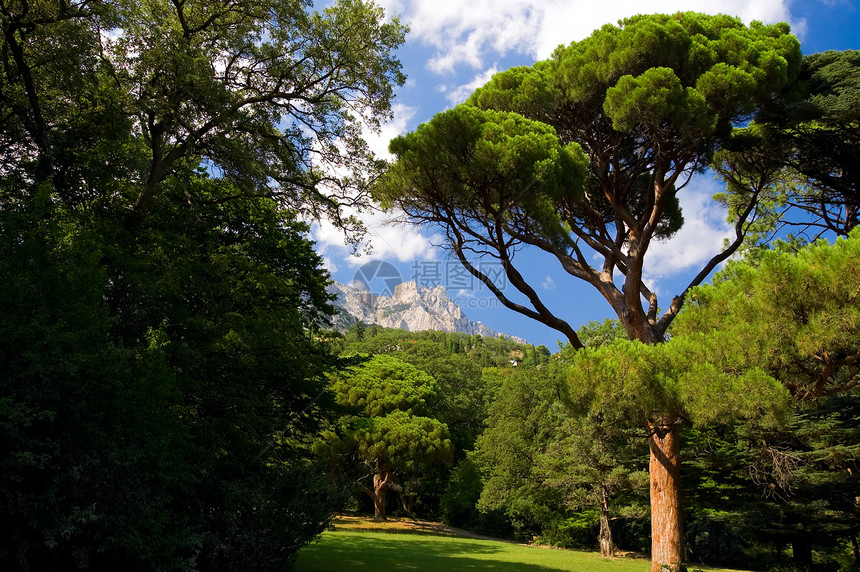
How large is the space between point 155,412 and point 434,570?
344 inches

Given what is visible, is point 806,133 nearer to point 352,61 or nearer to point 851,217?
point 851,217

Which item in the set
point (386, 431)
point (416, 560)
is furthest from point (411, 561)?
point (386, 431)

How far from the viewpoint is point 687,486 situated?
1767 centimetres

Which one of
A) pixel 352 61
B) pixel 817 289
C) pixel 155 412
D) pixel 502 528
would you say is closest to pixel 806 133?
pixel 817 289

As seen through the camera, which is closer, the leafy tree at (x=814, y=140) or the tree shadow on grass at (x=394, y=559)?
the leafy tree at (x=814, y=140)

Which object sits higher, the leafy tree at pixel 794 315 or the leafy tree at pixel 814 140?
the leafy tree at pixel 814 140

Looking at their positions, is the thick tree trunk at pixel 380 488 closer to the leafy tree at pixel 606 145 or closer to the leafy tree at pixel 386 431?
the leafy tree at pixel 386 431

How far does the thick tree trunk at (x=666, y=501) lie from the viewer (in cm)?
877

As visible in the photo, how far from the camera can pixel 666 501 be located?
9016 mm

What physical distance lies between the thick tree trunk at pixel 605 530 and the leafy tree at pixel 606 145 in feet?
40.3

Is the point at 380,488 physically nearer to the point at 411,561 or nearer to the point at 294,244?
the point at 411,561

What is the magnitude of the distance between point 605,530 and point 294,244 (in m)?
16.8

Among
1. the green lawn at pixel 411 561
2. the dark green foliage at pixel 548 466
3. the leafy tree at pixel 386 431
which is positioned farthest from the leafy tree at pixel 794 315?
the leafy tree at pixel 386 431

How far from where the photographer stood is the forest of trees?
17.5 feet
